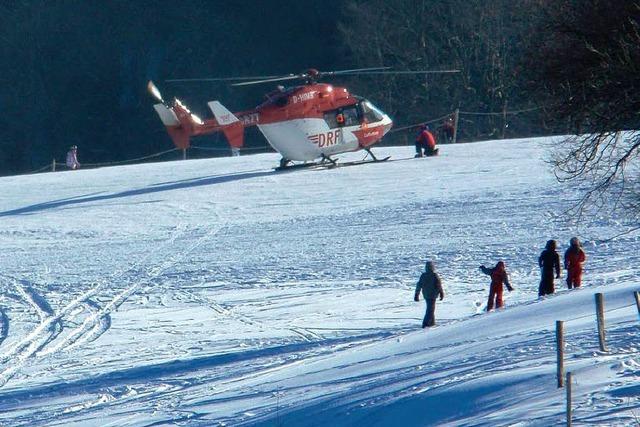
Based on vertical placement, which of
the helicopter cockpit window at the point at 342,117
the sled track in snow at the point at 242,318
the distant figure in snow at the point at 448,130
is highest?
the helicopter cockpit window at the point at 342,117

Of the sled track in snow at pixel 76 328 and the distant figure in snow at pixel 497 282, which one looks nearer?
the sled track in snow at pixel 76 328

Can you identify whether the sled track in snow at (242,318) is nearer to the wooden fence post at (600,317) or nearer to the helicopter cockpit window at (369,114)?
the wooden fence post at (600,317)

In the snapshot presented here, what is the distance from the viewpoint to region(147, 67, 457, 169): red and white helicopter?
31.2m

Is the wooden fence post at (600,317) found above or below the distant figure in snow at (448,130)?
below

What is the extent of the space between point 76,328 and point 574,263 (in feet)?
25.4

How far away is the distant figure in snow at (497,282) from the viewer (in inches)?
669

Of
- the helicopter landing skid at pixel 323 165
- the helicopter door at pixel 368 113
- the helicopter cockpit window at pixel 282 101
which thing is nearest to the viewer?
the helicopter cockpit window at pixel 282 101

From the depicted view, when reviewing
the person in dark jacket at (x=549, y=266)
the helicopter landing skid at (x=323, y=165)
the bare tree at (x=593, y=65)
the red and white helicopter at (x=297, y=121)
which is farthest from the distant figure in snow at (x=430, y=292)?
the helicopter landing skid at (x=323, y=165)

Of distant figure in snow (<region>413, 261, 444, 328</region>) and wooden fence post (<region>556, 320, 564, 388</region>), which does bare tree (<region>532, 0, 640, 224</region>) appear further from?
distant figure in snow (<region>413, 261, 444, 328</region>)

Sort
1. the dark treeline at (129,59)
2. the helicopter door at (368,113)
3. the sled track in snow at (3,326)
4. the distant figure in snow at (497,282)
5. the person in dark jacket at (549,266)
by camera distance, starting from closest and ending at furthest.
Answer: the distant figure in snow at (497,282) < the sled track in snow at (3,326) < the person in dark jacket at (549,266) < the helicopter door at (368,113) < the dark treeline at (129,59)

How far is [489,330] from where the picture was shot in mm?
14391

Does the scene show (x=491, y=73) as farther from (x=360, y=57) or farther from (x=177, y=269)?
(x=177, y=269)

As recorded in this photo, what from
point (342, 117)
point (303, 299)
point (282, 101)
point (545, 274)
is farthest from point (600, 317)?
point (342, 117)

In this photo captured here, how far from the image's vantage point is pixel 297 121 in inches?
1236
